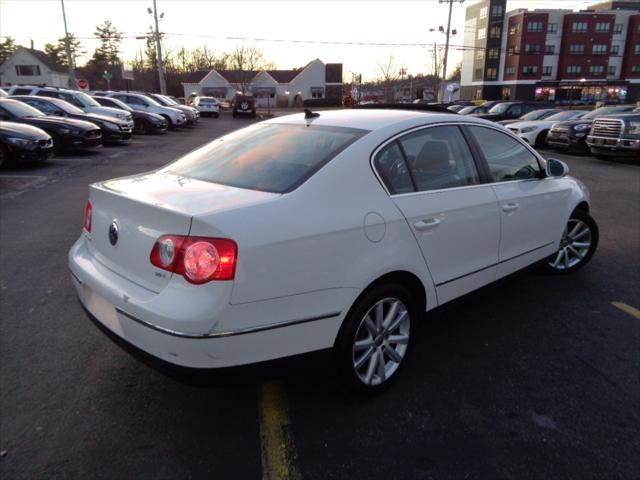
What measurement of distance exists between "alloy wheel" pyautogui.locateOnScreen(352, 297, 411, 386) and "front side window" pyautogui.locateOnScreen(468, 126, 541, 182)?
4.78 ft

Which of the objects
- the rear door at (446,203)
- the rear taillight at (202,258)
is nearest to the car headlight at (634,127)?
the rear door at (446,203)

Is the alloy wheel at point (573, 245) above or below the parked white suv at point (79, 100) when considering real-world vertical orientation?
below

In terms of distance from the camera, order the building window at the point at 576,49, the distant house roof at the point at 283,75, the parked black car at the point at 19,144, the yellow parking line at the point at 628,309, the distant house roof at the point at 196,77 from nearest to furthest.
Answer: the yellow parking line at the point at 628,309, the parked black car at the point at 19,144, the building window at the point at 576,49, the distant house roof at the point at 196,77, the distant house roof at the point at 283,75

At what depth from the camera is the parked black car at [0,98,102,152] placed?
42.4ft

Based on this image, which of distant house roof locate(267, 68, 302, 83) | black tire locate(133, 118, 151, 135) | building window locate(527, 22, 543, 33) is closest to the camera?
black tire locate(133, 118, 151, 135)

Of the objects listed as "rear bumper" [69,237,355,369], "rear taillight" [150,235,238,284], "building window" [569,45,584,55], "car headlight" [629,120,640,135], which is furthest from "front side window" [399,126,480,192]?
"building window" [569,45,584,55]

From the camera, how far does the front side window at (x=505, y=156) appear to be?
374 cm

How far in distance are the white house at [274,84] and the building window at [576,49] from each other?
33634 mm

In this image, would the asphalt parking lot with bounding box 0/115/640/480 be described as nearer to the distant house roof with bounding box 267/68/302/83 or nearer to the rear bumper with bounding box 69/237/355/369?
the rear bumper with bounding box 69/237/355/369

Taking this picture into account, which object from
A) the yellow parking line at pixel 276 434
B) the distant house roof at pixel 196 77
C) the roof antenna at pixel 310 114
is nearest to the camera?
the yellow parking line at pixel 276 434

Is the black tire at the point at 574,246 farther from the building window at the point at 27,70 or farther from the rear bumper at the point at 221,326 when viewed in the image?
the building window at the point at 27,70

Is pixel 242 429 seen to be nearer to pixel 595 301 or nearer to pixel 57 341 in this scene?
pixel 57 341

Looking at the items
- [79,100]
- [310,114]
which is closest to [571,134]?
[310,114]

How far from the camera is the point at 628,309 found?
4234 mm
